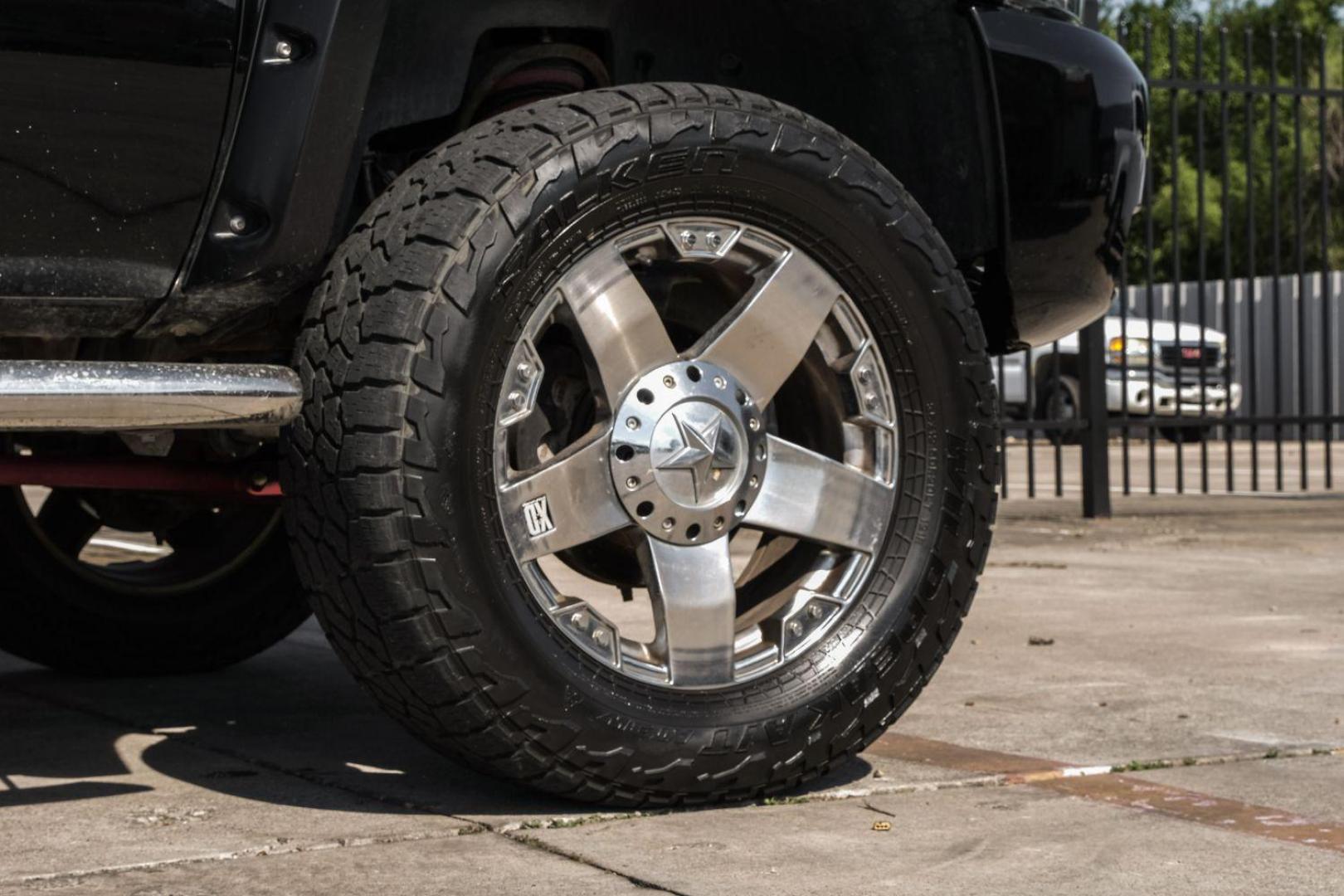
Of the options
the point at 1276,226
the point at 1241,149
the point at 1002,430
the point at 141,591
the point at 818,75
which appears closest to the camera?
the point at 818,75

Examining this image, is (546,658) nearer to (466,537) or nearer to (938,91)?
(466,537)

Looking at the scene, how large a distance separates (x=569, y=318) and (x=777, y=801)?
0.81m

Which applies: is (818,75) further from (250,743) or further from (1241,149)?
(1241,149)

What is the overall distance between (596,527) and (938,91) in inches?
44.2

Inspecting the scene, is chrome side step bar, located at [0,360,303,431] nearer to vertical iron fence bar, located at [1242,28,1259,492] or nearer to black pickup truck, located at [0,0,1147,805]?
black pickup truck, located at [0,0,1147,805]

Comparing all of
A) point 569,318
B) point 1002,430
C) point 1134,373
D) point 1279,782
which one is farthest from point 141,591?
point 1134,373

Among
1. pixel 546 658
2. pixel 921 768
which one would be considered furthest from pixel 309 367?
pixel 921 768

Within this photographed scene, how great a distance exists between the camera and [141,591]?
4.32 m

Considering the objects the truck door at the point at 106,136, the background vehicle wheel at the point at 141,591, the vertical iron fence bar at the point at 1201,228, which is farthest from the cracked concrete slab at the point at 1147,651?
the vertical iron fence bar at the point at 1201,228

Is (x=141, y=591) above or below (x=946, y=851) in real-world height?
above

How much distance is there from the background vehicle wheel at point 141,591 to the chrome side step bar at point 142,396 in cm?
167

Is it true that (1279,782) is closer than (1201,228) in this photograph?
Yes

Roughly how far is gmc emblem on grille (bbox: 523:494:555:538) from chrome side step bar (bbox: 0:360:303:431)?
1.20 ft

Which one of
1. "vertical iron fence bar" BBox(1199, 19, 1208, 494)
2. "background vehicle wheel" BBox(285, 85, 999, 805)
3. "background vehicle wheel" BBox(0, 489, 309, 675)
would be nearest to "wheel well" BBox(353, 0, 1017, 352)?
"background vehicle wheel" BBox(285, 85, 999, 805)
